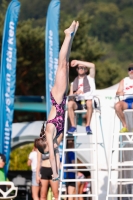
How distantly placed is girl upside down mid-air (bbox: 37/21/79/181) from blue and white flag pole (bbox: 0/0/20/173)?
5.13m

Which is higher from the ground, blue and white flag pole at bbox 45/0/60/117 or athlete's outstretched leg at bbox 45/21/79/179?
blue and white flag pole at bbox 45/0/60/117

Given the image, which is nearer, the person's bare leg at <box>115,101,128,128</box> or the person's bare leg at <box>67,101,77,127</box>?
the person's bare leg at <box>115,101,128,128</box>

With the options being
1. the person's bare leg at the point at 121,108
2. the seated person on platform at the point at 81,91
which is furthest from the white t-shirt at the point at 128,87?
the seated person on platform at the point at 81,91

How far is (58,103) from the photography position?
8.89 m

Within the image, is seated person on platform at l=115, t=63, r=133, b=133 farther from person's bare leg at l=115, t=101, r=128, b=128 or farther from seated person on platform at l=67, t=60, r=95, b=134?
seated person on platform at l=67, t=60, r=95, b=134

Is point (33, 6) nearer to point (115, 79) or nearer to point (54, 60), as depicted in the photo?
point (115, 79)

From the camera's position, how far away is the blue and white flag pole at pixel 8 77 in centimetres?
1412

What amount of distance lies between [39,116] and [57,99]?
2411cm

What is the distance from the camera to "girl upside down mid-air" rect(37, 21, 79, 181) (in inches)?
342

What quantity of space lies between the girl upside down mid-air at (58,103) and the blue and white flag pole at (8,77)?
5126mm

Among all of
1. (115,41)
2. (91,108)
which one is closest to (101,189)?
(91,108)

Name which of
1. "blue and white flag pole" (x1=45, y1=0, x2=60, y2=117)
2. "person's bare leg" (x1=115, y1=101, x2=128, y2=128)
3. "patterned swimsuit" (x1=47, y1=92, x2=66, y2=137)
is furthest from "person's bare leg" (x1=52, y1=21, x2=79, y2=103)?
"blue and white flag pole" (x1=45, y1=0, x2=60, y2=117)

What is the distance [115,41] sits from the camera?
86.5 meters

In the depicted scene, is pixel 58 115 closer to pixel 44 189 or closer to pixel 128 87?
pixel 128 87
